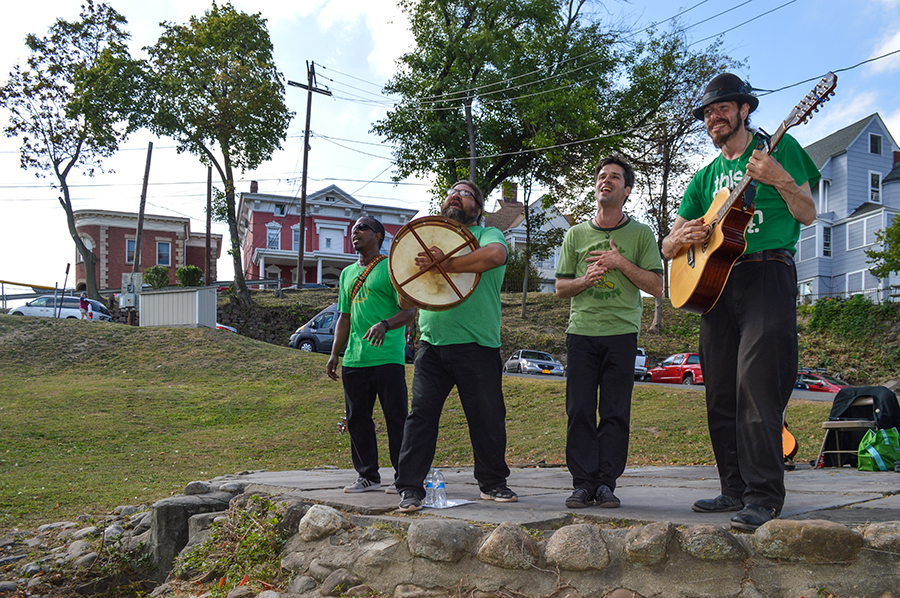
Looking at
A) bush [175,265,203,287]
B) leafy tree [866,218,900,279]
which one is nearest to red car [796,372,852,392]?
leafy tree [866,218,900,279]

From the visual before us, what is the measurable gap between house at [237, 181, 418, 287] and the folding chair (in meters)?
41.8

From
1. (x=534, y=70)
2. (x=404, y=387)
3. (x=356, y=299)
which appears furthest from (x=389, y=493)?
(x=534, y=70)

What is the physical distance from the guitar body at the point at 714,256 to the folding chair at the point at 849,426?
4033mm

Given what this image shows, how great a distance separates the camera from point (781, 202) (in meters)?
3.34

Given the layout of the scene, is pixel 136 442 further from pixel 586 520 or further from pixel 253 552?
pixel 586 520

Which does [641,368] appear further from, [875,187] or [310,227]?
[310,227]

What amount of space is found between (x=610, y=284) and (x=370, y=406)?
2114mm

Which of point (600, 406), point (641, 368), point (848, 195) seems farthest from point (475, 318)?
point (848, 195)

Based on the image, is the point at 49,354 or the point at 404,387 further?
the point at 49,354

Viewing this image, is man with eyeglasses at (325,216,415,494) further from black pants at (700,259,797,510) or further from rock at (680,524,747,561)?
rock at (680,524,747,561)

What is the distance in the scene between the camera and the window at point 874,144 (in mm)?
36656

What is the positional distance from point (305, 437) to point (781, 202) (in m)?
10.1

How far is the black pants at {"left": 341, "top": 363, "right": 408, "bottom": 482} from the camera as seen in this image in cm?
502

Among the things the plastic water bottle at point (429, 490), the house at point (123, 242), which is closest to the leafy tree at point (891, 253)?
the plastic water bottle at point (429, 490)
